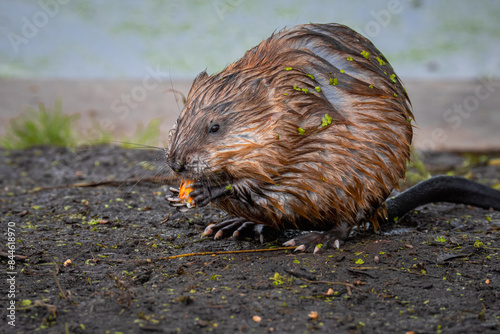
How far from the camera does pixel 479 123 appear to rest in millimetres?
6723

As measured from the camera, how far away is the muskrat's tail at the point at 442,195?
331cm

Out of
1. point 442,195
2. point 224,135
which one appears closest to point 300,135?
point 224,135

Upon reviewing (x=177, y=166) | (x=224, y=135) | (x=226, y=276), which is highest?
(x=224, y=135)

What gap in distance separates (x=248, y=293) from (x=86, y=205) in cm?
164

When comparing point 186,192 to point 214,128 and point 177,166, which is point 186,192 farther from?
point 214,128

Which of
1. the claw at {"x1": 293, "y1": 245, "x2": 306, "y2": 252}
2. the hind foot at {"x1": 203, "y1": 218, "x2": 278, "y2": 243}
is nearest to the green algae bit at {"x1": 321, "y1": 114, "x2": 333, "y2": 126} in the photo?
the claw at {"x1": 293, "y1": 245, "x2": 306, "y2": 252}

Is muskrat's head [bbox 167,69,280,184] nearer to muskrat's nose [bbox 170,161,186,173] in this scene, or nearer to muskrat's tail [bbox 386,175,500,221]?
muskrat's nose [bbox 170,161,186,173]

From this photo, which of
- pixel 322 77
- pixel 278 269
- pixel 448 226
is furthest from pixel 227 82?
pixel 448 226

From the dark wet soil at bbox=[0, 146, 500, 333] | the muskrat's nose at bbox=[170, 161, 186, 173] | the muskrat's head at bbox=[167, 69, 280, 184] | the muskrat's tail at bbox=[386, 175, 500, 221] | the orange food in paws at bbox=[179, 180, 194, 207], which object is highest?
the muskrat's head at bbox=[167, 69, 280, 184]

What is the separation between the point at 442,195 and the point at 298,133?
1210mm

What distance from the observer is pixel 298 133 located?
266 centimetres

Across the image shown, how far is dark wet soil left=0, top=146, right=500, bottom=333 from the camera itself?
6.77 feet

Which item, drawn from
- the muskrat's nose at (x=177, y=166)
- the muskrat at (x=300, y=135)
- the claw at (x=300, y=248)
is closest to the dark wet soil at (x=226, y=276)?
the claw at (x=300, y=248)

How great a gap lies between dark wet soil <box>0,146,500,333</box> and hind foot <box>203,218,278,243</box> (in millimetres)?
58
